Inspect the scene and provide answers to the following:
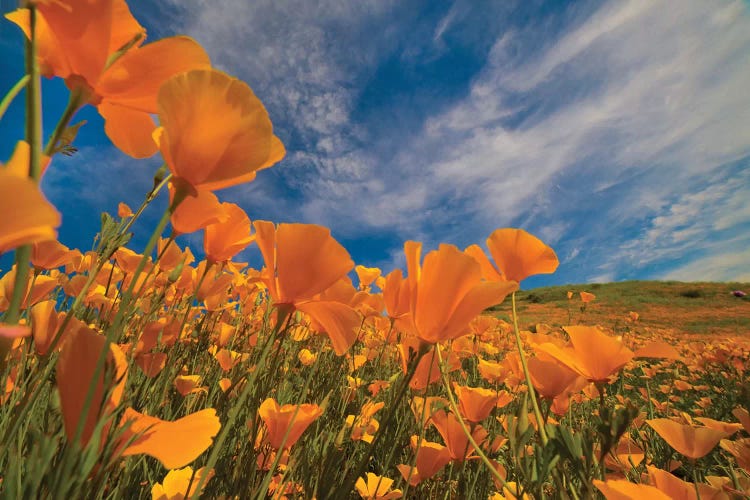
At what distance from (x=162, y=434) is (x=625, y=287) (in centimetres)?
3218

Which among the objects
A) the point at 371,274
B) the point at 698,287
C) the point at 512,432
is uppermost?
the point at 698,287

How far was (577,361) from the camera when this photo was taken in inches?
34.4

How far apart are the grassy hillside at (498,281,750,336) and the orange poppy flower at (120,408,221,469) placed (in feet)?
44.0

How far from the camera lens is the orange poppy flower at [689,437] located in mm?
978

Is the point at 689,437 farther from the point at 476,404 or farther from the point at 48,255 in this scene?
the point at 48,255

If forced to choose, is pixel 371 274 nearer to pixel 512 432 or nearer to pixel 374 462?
pixel 374 462

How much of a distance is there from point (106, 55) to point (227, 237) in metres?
0.61

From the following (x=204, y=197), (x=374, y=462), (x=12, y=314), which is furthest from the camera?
(x=374, y=462)

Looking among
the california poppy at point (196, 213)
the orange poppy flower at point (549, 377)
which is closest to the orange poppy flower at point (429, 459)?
the orange poppy flower at point (549, 377)

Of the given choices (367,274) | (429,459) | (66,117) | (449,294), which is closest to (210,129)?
(66,117)

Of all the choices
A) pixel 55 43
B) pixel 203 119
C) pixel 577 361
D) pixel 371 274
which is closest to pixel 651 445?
pixel 371 274

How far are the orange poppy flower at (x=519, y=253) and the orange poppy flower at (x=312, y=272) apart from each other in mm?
537

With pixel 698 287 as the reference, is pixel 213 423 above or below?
below

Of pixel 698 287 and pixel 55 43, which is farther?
pixel 698 287
